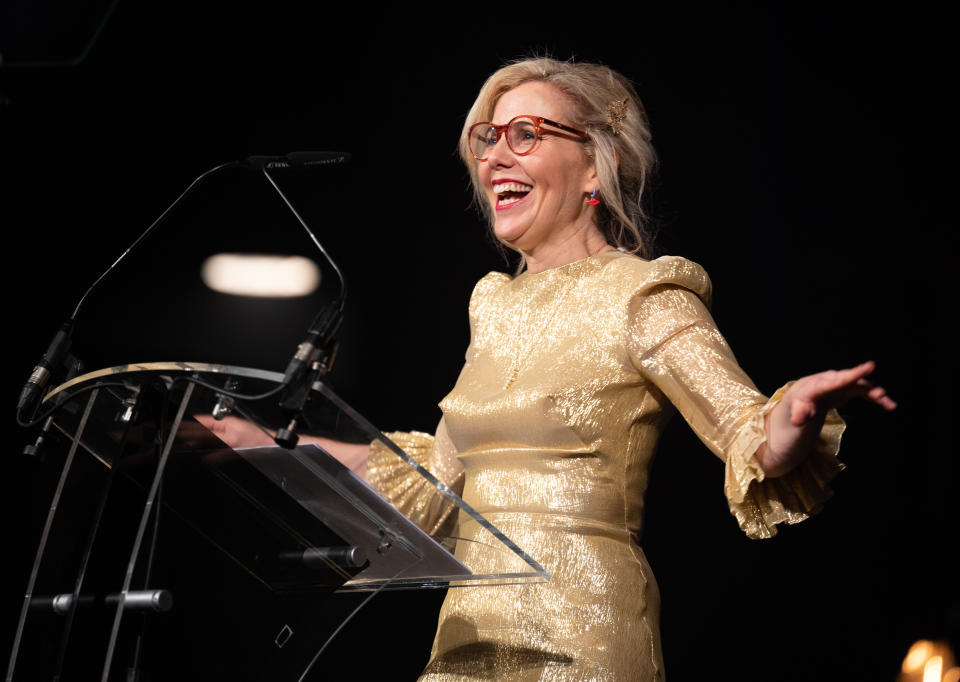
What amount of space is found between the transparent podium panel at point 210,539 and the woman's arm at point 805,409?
1.14ft

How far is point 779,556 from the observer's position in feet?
8.38

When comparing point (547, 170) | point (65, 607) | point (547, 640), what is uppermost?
point (547, 170)

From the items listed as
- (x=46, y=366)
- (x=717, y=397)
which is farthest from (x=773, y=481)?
(x=46, y=366)

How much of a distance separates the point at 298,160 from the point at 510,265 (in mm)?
1327

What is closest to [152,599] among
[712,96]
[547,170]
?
[547,170]

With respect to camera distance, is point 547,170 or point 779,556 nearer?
point 547,170

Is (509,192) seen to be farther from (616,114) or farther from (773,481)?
(773,481)

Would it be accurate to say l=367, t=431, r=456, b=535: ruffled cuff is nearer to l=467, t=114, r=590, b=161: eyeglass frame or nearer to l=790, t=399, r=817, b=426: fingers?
l=790, t=399, r=817, b=426: fingers

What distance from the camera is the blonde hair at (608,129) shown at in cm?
185

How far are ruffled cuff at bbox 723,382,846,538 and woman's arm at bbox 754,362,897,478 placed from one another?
0.02m

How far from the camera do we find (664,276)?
1.59 meters

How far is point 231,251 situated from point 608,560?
183 cm

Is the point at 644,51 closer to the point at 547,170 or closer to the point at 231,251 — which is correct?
the point at 547,170

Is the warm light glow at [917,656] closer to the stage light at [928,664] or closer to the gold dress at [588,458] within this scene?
the stage light at [928,664]
